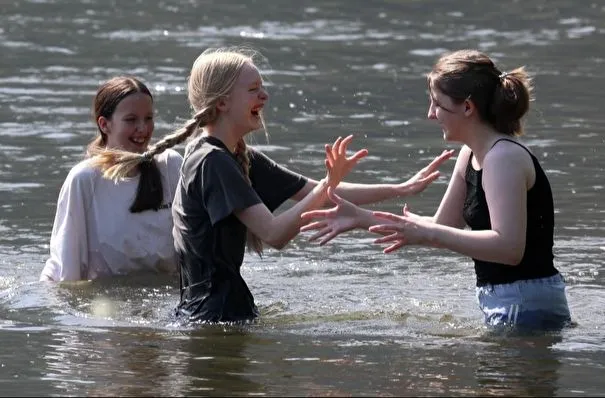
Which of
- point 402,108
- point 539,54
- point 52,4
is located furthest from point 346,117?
point 52,4

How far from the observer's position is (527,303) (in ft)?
24.4

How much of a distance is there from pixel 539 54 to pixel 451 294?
10702 millimetres

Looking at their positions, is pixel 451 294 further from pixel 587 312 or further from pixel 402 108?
pixel 402 108

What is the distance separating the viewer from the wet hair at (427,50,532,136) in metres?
7.27

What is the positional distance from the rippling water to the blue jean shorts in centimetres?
11

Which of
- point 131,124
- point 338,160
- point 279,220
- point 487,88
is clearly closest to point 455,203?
point 487,88

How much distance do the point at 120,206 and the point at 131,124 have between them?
0.49m

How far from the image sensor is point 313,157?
1332 centimetres

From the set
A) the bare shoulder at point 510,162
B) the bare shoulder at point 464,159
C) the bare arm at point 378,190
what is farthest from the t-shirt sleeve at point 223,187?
the bare shoulder at point 510,162

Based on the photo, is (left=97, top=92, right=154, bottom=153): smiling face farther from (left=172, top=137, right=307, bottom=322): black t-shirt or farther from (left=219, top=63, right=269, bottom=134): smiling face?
(left=219, top=63, right=269, bottom=134): smiling face

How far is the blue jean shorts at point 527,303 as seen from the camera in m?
7.42

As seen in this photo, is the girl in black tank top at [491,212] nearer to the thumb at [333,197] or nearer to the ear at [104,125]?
the thumb at [333,197]

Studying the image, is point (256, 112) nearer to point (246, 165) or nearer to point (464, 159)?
point (246, 165)

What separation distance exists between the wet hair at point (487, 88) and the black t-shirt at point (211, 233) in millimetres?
1086
